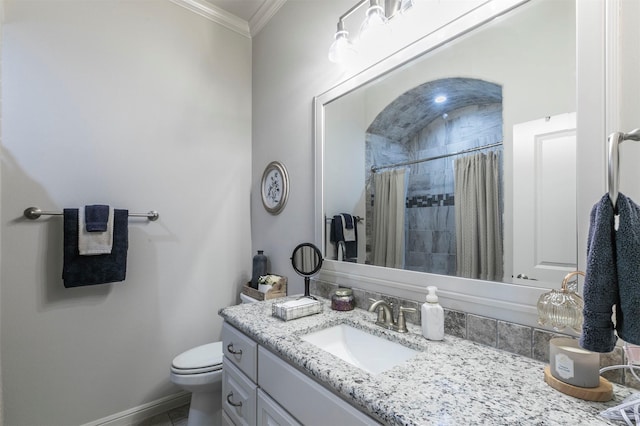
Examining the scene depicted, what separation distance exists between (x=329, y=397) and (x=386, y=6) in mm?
1460

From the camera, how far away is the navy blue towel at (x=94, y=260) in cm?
151

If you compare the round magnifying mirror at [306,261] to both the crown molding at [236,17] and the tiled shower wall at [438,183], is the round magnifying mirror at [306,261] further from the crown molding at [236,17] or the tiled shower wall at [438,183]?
the crown molding at [236,17]

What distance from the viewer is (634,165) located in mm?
695

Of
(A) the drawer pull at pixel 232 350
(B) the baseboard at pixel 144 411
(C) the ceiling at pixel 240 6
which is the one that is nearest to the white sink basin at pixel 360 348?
(A) the drawer pull at pixel 232 350

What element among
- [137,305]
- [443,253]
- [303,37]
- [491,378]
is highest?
[303,37]

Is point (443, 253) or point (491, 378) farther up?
point (443, 253)

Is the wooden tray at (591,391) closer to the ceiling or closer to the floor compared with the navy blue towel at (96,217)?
closer to the floor

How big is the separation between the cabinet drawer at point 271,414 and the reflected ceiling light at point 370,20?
149 cm

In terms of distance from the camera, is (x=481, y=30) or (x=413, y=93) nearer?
(x=481, y=30)

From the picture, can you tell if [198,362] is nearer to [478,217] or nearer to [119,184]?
[119,184]

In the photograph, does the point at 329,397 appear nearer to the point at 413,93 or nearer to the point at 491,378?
the point at 491,378

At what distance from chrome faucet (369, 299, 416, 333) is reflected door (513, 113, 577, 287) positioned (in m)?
0.40

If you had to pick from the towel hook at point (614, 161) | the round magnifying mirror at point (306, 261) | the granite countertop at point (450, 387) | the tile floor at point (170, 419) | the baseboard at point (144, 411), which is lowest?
the tile floor at point (170, 419)

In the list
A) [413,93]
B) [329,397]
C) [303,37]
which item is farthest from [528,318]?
[303,37]
